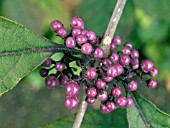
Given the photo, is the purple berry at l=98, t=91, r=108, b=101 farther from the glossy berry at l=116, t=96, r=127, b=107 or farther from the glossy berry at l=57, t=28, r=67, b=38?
the glossy berry at l=57, t=28, r=67, b=38

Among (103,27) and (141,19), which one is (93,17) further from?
(141,19)

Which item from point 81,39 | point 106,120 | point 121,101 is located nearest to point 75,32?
point 81,39

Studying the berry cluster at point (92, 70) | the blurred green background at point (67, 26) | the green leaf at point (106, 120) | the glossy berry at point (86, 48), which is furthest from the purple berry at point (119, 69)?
the blurred green background at point (67, 26)

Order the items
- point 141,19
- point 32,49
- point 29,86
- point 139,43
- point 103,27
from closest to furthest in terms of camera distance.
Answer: point 32,49 → point 103,27 → point 141,19 → point 139,43 → point 29,86

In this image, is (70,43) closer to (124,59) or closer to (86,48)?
(86,48)

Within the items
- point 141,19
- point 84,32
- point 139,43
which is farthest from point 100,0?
point 139,43

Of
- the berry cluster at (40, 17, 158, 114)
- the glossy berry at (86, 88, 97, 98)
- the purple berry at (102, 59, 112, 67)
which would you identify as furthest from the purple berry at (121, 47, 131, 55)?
the glossy berry at (86, 88, 97, 98)
